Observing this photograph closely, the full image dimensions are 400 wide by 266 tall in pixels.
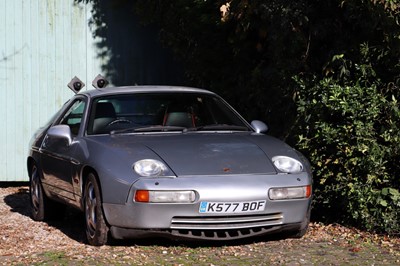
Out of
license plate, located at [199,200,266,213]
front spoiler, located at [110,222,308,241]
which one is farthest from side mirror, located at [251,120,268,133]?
license plate, located at [199,200,266,213]

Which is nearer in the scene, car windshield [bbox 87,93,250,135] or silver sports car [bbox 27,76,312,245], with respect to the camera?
Answer: silver sports car [bbox 27,76,312,245]

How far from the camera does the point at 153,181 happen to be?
729 centimetres

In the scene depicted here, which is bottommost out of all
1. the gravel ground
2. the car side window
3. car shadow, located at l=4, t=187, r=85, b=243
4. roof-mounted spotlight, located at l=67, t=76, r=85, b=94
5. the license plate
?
car shadow, located at l=4, t=187, r=85, b=243

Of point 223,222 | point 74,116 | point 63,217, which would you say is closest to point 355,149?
point 223,222

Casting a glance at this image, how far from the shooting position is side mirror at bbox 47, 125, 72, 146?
8562mm

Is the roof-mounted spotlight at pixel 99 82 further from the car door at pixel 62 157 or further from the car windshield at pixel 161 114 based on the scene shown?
the car windshield at pixel 161 114

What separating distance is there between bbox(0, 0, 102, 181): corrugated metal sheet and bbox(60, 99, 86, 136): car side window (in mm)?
3470

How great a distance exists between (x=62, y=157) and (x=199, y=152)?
5.20 feet

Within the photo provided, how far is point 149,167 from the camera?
7.46m

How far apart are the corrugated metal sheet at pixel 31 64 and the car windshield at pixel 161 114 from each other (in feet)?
13.6

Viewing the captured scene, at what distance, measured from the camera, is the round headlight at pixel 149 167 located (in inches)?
291

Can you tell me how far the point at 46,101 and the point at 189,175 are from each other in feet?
19.5

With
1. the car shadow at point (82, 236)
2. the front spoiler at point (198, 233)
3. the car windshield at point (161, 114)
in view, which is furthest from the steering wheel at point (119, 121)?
the front spoiler at point (198, 233)

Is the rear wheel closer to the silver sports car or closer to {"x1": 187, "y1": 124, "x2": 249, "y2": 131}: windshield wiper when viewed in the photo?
the silver sports car
